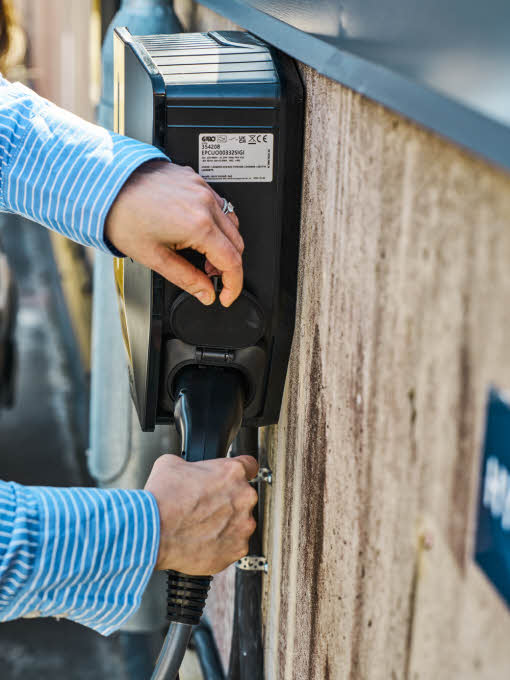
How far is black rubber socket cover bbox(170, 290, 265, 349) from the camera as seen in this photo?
130cm

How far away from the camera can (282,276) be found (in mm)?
1306

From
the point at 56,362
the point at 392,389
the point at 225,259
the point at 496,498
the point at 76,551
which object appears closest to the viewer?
the point at 496,498

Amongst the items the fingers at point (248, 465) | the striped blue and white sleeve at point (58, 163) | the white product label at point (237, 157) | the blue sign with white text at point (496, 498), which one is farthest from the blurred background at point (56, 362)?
the blue sign with white text at point (496, 498)

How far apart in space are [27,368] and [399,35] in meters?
4.84

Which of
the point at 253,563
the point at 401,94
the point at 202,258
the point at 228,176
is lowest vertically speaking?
the point at 253,563

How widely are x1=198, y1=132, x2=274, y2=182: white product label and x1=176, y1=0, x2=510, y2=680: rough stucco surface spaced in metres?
0.06

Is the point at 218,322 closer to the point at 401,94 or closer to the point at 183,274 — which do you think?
the point at 183,274

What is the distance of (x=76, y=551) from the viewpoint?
1.09 metres

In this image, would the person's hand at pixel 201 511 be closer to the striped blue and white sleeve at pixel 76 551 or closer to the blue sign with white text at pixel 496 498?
the striped blue and white sleeve at pixel 76 551

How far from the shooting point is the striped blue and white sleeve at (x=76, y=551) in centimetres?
106

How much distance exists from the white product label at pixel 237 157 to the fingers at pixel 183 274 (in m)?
0.13

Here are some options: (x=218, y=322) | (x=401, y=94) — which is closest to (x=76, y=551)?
(x=218, y=322)

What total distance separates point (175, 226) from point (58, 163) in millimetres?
211

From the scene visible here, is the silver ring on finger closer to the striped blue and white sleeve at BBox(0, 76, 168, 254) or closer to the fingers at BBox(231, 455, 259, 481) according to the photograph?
the striped blue and white sleeve at BBox(0, 76, 168, 254)
